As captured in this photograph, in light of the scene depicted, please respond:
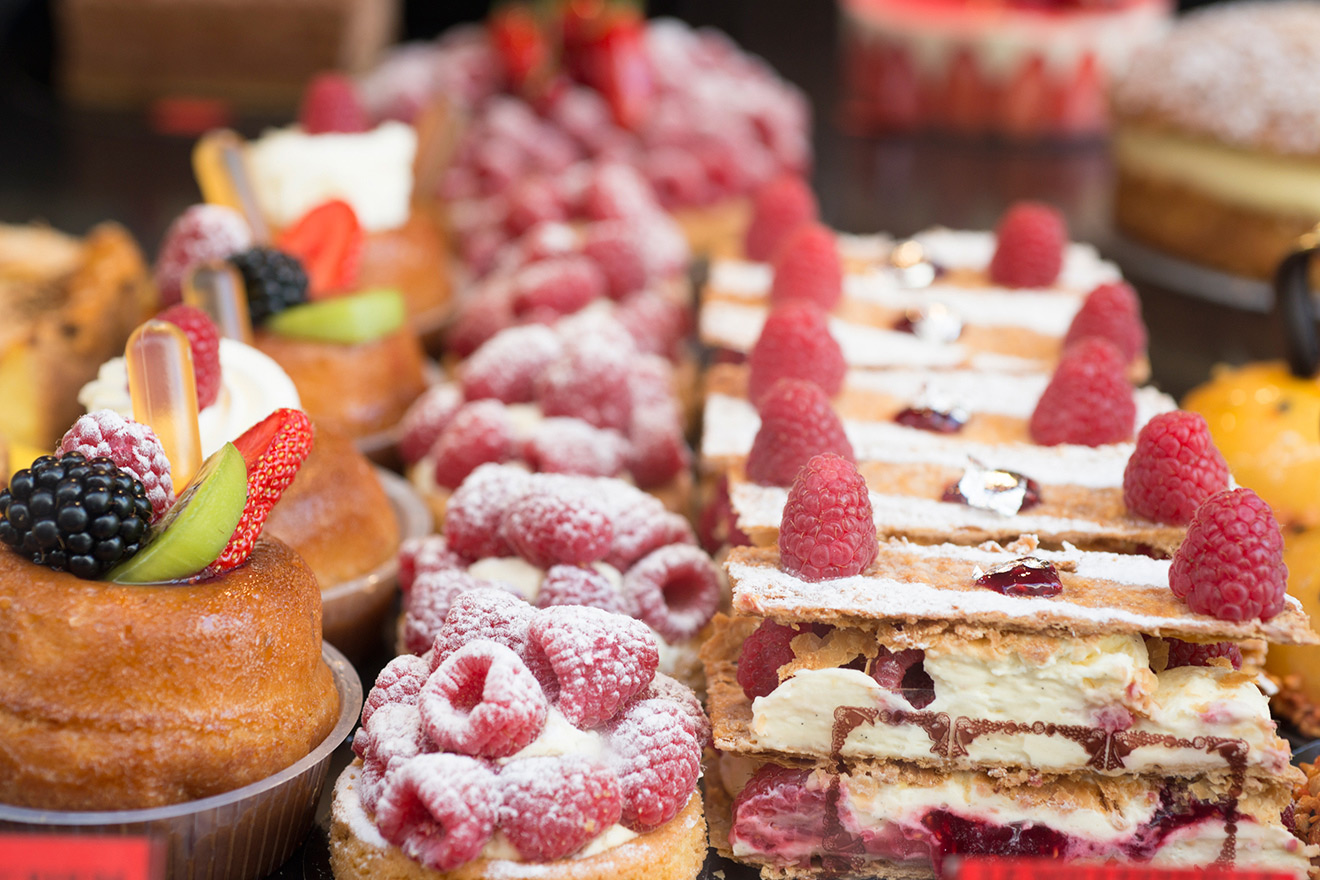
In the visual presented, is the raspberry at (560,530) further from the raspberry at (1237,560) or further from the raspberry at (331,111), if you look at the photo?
the raspberry at (331,111)

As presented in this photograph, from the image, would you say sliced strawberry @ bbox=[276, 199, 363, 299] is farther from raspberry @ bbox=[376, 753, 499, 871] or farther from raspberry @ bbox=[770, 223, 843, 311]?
raspberry @ bbox=[376, 753, 499, 871]

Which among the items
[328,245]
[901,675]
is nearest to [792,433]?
[901,675]

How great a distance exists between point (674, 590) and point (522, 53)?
3.34 metres

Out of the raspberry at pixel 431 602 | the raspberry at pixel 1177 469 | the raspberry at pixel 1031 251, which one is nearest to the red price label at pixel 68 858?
the raspberry at pixel 431 602

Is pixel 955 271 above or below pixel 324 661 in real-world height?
above

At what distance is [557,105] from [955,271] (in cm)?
205

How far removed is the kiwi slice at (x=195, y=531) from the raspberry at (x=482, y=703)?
37 cm

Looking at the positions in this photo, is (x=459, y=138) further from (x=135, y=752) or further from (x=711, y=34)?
(x=711, y=34)

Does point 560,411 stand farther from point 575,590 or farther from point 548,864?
point 548,864

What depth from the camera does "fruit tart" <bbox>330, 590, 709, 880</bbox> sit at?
1871mm

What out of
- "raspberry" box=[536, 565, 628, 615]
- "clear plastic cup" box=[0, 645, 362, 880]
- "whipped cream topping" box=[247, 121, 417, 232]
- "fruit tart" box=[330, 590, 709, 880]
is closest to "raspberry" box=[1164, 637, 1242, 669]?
"fruit tart" box=[330, 590, 709, 880]

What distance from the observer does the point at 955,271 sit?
12.3 ft

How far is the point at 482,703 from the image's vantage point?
6.19 feet

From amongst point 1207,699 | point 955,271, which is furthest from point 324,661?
point 955,271
